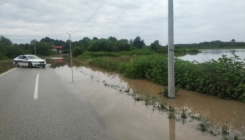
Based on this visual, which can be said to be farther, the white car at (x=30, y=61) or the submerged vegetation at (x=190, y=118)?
the white car at (x=30, y=61)

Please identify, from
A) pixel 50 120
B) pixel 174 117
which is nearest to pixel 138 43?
pixel 174 117

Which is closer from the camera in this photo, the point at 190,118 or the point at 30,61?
the point at 190,118

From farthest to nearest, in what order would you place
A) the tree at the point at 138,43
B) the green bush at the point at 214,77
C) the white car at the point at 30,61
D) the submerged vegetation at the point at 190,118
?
the tree at the point at 138,43
the white car at the point at 30,61
the green bush at the point at 214,77
the submerged vegetation at the point at 190,118

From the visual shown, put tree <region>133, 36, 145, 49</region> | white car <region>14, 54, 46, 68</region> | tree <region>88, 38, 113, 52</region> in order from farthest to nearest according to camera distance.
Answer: tree <region>133, 36, 145, 49</region> → tree <region>88, 38, 113, 52</region> → white car <region>14, 54, 46, 68</region>

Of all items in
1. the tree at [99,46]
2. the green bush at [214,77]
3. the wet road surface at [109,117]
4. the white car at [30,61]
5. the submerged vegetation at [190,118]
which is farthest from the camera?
the tree at [99,46]

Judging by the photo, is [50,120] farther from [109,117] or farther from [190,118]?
[190,118]

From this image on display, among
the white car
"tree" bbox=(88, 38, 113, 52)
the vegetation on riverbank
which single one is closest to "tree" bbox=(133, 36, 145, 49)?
"tree" bbox=(88, 38, 113, 52)

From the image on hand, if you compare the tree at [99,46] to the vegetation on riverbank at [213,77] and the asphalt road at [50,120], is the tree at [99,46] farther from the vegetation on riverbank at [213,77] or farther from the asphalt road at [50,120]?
the asphalt road at [50,120]

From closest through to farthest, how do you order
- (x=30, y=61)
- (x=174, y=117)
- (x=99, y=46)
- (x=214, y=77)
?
(x=174, y=117) < (x=214, y=77) < (x=30, y=61) < (x=99, y=46)

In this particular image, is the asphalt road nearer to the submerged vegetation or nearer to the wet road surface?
the wet road surface

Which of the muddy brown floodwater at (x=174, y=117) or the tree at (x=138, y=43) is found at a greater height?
the tree at (x=138, y=43)

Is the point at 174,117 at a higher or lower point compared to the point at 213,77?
lower

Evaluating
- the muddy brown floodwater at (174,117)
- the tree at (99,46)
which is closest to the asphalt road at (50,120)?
the muddy brown floodwater at (174,117)

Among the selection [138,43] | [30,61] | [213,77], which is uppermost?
[138,43]
